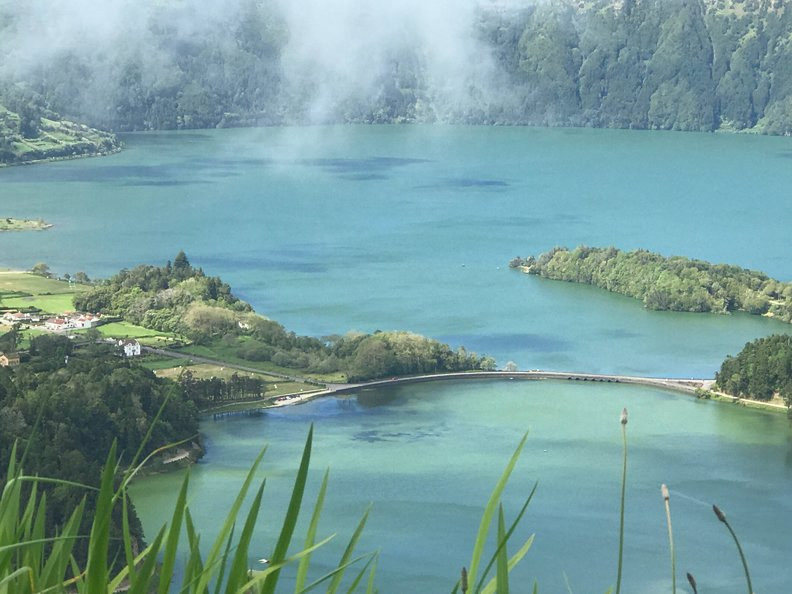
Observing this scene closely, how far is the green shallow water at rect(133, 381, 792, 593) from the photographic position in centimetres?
2491

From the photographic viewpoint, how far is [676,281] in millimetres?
52281

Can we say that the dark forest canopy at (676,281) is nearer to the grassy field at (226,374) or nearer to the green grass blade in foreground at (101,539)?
the grassy field at (226,374)

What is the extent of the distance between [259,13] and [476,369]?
10001 cm

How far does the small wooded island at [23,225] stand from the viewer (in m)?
65.6

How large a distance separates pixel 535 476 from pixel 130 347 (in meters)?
12.6

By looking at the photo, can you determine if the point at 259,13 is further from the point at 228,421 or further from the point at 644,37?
the point at 228,421

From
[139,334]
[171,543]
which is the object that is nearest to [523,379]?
[139,334]

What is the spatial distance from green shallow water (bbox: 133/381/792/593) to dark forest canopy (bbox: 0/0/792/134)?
8301 cm

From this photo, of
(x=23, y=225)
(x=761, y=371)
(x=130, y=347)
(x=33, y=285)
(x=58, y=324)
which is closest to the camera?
(x=761, y=371)

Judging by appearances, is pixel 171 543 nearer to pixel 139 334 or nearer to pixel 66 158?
pixel 139 334

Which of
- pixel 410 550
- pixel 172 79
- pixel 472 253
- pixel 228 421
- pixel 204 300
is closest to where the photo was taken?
pixel 410 550

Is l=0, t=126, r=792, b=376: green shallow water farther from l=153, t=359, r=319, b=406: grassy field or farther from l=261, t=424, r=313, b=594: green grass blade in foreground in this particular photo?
l=261, t=424, r=313, b=594: green grass blade in foreground

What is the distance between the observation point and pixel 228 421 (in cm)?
3534

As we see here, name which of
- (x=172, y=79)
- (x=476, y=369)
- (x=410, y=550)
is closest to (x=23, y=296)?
(x=476, y=369)
